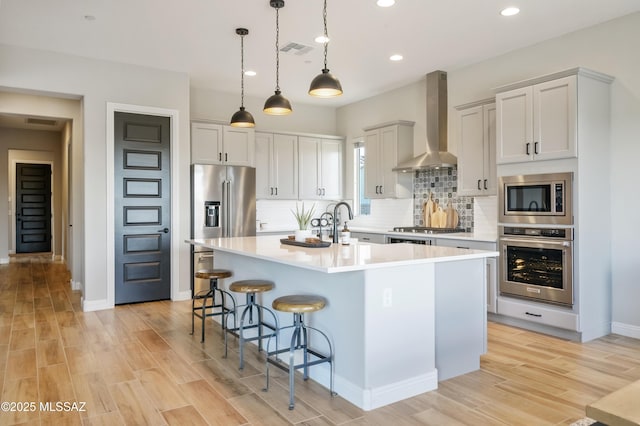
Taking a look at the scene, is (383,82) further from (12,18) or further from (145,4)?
(12,18)

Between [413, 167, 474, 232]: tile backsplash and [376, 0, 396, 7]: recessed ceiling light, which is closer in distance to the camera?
[376, 0, 396, 7]: recessed ceiling light

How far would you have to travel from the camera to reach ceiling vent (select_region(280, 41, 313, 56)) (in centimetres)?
493

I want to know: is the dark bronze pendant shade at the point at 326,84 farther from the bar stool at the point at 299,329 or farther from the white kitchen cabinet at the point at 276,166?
the white kitchen cabinet at the point at 276,166

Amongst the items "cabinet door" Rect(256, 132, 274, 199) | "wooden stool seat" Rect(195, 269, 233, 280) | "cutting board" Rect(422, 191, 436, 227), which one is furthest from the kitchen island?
"cabinet door" Rect(256, 132, 274, 199)

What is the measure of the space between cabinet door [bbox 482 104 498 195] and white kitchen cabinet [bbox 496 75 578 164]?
38 centimetres

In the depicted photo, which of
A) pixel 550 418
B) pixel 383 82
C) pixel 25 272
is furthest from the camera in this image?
pixel 25 272

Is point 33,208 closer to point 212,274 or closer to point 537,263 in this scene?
point 212,274

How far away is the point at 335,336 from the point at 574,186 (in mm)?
2638

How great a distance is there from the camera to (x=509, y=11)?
405cm

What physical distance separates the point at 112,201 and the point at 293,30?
9.84 feet

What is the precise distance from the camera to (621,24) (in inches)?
165

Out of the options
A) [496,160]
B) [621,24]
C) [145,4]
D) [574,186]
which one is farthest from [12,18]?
[621,24]

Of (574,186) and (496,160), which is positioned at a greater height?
(496,160)

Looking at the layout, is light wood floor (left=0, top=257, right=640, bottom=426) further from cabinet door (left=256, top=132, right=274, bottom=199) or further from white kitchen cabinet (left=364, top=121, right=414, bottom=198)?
cabinet door (left=256, top=132, right=274, bottom=199)
